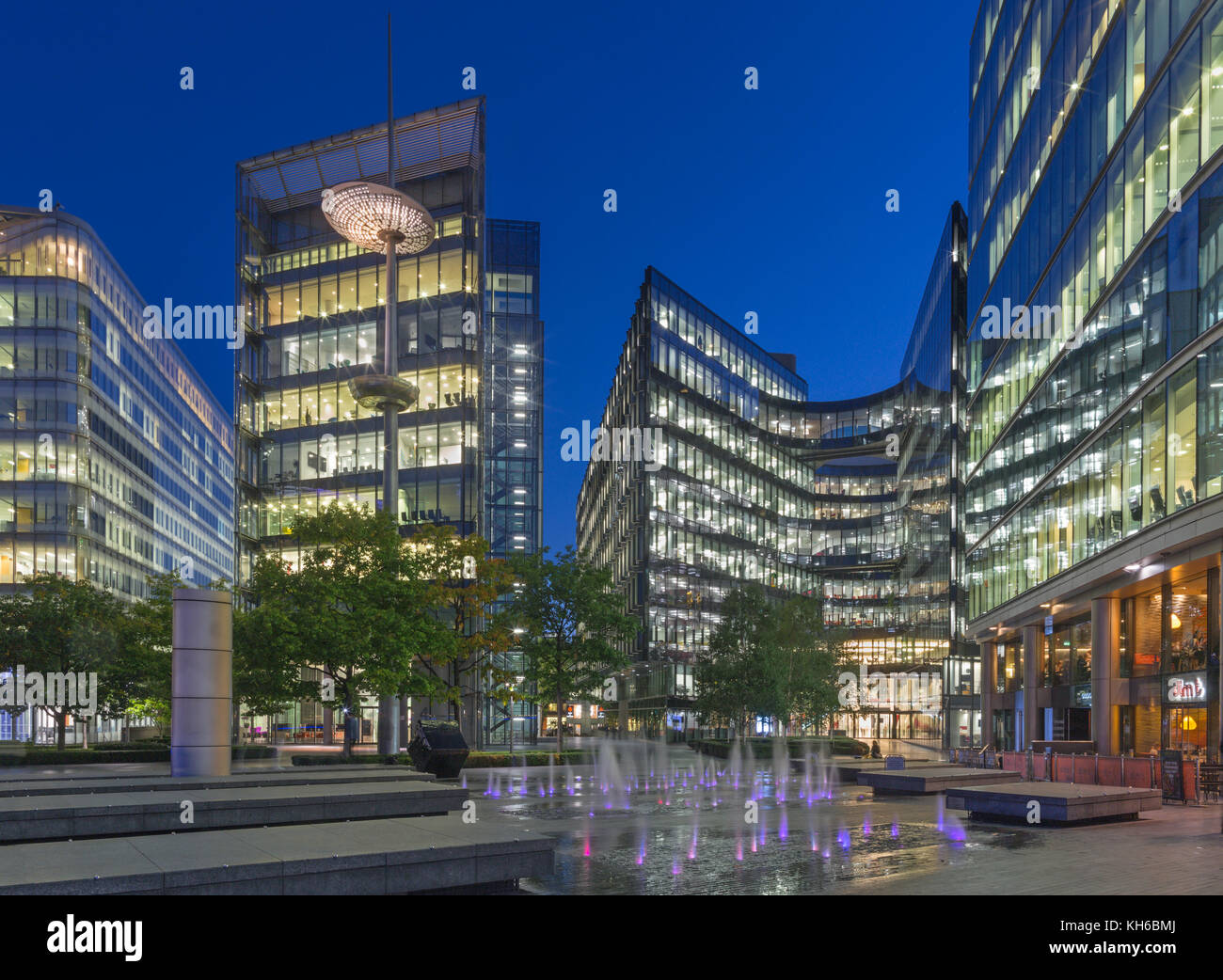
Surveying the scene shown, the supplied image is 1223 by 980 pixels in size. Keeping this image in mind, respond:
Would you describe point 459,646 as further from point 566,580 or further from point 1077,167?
point 1077,167

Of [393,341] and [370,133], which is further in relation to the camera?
[370,133]

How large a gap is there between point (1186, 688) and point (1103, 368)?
10.7m

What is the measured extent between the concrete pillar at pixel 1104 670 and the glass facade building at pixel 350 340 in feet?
109

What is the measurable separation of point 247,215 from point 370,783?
5831cm

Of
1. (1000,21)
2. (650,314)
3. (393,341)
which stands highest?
(1000,21)

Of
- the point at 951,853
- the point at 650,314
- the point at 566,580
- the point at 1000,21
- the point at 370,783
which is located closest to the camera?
the point at 951,853

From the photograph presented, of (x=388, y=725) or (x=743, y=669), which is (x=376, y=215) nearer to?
(x=388, y=725)

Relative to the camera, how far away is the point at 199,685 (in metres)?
19.3

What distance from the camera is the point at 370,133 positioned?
65.0 metres

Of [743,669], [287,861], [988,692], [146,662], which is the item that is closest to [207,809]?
[287,861]

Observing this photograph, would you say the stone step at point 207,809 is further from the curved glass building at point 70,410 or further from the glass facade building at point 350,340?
the curved glass building at point 70,410

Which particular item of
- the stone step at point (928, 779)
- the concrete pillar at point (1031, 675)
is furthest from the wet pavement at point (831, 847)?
the concrete pillar at point (1031, 675)

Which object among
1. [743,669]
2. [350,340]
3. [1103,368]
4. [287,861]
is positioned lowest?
[743,669]
